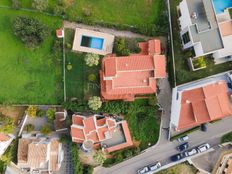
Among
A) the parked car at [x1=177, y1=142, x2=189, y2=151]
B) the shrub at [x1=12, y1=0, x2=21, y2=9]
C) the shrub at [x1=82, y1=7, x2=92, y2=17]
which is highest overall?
the shrub at [x1=12, y1=0, x2=21, y2=9]

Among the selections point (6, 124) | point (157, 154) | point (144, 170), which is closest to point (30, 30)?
point (6, 124)

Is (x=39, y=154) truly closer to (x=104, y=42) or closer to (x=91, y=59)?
(x=91, y=59)

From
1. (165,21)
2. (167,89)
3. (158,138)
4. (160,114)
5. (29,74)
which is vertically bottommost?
(158,138)

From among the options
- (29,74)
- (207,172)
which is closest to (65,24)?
(29,74)

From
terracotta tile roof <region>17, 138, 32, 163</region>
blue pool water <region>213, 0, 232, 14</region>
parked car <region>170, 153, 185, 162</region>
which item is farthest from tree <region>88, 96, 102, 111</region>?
blue pool water <region>213, 0, 232, 14</region>

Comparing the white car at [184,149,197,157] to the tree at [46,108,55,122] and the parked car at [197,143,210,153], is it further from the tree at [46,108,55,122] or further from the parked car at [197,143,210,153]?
the tree at [46,108,55,122]

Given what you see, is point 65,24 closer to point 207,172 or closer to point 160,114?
point 160,114
